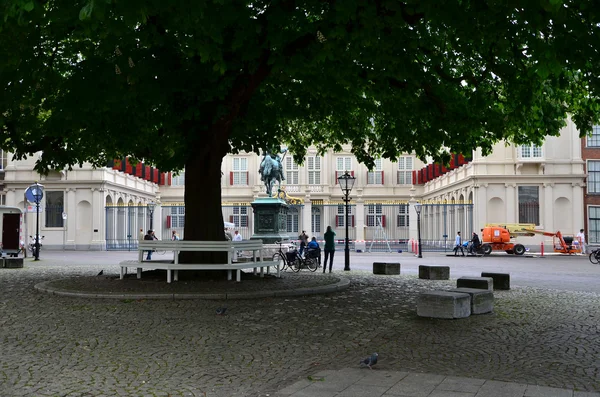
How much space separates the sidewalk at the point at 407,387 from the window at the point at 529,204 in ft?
130

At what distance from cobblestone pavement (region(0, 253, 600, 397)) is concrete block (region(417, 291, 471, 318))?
19cm

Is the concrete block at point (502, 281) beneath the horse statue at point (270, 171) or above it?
beneath

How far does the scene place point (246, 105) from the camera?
1359cm

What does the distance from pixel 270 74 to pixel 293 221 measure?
4946 centimetres

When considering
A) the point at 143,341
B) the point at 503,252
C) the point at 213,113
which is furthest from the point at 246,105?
the point at 503,252

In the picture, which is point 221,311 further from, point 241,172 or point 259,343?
point 241,172

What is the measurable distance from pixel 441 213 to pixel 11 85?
4759 centimetres

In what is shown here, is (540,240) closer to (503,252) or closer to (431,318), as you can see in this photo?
(503,252)

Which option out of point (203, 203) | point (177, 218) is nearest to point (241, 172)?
point (177, 218)

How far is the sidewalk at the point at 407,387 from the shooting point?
17.9 feet

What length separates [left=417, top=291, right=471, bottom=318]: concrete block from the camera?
31.9 feet

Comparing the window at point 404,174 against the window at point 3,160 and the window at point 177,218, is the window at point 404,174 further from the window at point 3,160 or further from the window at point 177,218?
the window at point 3,160

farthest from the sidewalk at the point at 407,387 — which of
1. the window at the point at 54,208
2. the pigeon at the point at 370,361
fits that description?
the window at the point at 54,208

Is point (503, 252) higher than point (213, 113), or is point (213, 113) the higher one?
point (213, 113)
